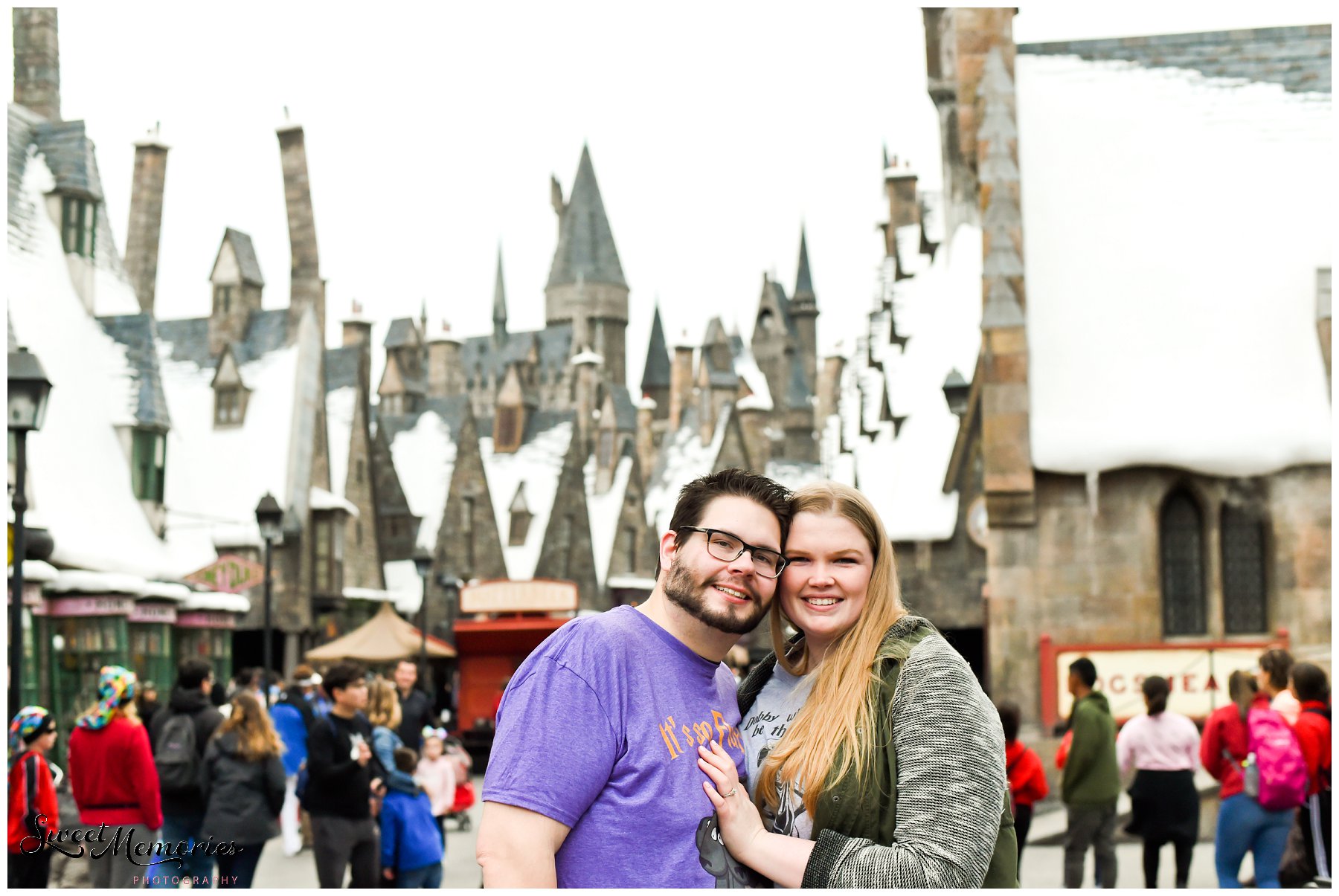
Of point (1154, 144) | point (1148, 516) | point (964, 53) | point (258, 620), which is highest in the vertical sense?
point (964, 53)

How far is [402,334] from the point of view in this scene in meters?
63.4

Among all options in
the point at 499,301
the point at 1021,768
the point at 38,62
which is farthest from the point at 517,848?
the point at 499,301

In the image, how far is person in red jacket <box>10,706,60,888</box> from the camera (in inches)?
324

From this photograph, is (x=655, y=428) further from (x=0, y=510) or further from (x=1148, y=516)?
(x=0, y=510)

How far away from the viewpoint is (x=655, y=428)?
79125mm

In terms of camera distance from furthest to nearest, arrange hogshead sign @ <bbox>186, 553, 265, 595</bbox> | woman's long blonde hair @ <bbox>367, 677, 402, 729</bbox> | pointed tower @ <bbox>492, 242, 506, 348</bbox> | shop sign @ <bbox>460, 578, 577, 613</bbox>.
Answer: pointed tower @ <bbox>492, 242, 506, 348</bbox> → shop sign @ <bbox>460, 578, 577, 613</bbox> → hogshead sign @ <bbox>186, 553, 265, 595</bbox> → woman's long blonde hair @ <bbox>367, 677, 402, 729</bbox>

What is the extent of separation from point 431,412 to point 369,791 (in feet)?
151

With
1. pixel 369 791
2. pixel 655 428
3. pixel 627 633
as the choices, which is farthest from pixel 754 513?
pixel 655 428

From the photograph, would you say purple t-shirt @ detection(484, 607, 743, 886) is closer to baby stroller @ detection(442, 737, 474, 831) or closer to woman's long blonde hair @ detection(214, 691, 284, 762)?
woman's long blonde hair @ detection(214, 691, 284, 762)

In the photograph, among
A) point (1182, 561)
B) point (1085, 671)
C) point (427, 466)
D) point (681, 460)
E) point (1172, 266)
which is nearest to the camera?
point (1085, 671)

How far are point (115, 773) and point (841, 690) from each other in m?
6.46

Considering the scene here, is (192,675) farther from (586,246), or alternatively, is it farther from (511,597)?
(586,246)

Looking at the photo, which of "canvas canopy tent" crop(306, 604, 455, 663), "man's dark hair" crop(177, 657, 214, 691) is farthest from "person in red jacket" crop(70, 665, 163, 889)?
"canvas canopy tent" crop(306, 604, 455, 663)

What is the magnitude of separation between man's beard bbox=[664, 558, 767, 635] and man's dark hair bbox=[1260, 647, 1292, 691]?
6.77 m
